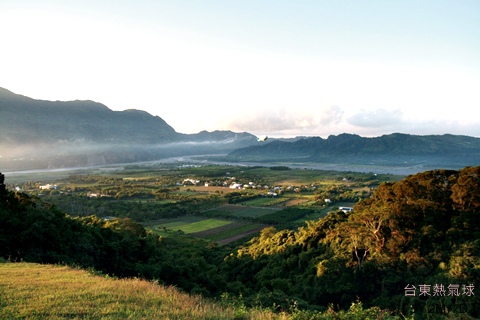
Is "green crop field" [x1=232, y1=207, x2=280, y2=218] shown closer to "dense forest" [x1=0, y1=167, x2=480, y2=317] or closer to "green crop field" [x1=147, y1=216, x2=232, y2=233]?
"green crop field" [x1=147, y1=216, x2=232, y2=233]

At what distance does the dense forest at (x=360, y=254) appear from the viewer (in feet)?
55.7

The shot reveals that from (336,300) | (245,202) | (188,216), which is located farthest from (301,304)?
(245,202)

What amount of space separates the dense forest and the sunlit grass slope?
6.20 meters

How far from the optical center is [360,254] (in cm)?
2262

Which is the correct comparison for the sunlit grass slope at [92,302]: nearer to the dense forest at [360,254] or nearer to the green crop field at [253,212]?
the dense forest at [360,254]

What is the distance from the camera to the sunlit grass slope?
22.4ft

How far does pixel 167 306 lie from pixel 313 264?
1872 cm

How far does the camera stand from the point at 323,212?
66.9m

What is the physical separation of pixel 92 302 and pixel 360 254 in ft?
66.0

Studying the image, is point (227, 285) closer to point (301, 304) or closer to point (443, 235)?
point (301, 304)

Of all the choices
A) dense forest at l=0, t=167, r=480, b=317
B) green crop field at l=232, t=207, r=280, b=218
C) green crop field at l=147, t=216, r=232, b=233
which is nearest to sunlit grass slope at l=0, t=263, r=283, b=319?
dense forest at l=0, t=167, r=480, b=317

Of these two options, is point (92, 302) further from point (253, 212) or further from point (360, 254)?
point (253, 212)

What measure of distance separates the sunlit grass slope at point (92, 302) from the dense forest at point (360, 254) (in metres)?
6.20

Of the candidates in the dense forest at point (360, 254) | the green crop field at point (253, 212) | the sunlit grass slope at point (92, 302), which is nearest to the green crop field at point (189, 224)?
the green crop field at point (253, 212)
